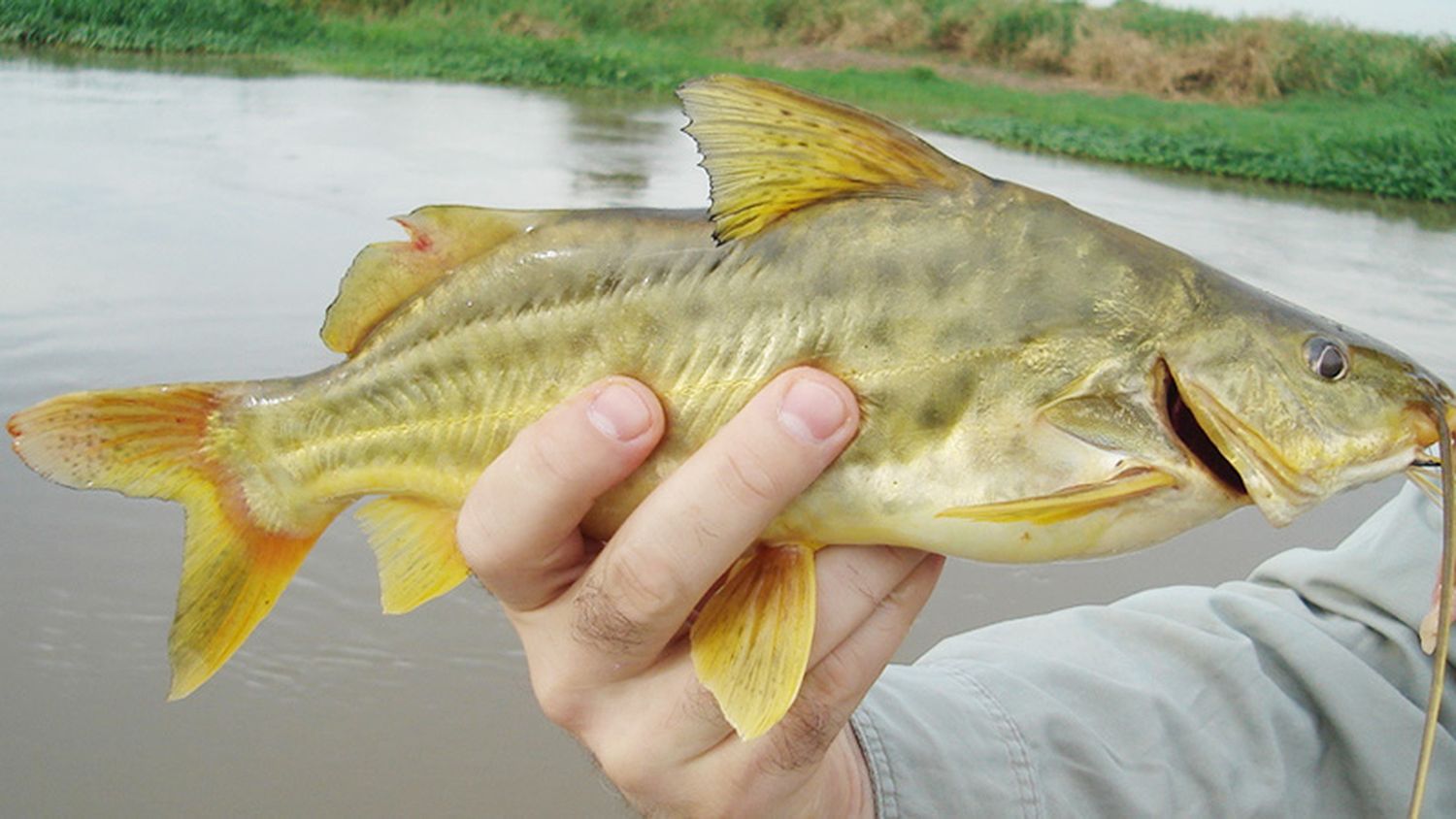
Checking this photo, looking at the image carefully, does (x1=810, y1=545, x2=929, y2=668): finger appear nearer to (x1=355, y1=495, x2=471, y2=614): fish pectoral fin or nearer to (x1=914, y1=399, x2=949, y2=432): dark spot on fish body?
(x1=914, y1=399, x2=949, y2=432): dark spot on fish body

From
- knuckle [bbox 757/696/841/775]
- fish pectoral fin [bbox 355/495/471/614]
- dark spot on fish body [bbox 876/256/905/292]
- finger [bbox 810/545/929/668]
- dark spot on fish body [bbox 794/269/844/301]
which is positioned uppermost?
dark spot on fish body [bbox 876/256/905/292]

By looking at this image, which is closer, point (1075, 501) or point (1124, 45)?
point (1075, 501)

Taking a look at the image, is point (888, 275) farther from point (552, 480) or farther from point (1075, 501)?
point (552, 480)

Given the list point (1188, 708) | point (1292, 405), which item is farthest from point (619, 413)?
point (1188, 708)

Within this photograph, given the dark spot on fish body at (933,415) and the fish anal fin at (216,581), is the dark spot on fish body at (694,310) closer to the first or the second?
the dark spot on fish body at (933,415)

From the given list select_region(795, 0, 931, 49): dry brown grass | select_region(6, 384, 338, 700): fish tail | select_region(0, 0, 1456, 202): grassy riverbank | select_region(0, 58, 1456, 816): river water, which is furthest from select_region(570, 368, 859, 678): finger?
select_region(795, 0, 931, 49): dry brown grass

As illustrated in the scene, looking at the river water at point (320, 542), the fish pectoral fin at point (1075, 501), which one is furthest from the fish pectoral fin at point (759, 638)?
the river water at point (320, 542)

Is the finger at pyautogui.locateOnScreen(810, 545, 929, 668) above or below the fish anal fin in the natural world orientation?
above
